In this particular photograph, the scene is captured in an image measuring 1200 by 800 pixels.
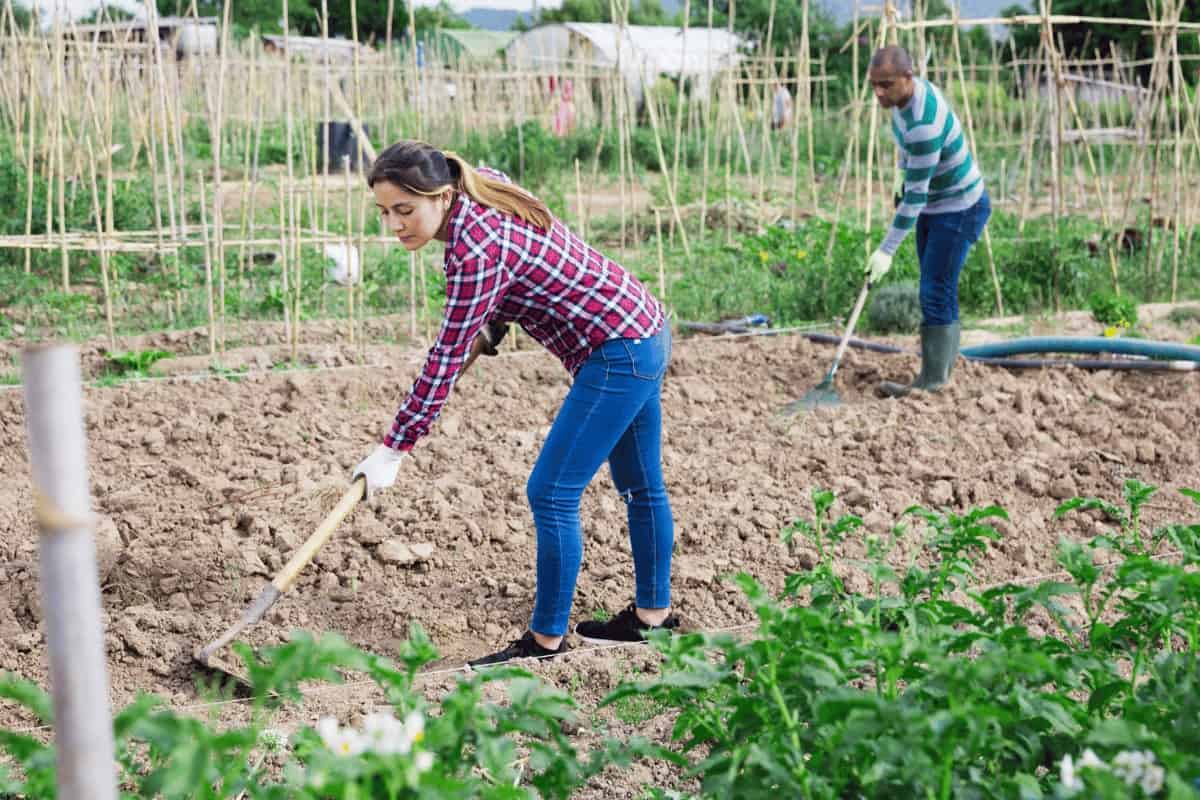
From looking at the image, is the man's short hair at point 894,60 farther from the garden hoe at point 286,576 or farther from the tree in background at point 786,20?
the tree in background at point 786,20

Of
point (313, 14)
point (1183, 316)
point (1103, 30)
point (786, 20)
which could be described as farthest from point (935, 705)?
point (313, 14)

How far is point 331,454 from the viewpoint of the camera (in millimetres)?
4531

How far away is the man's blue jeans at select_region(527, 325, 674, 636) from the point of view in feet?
9.41

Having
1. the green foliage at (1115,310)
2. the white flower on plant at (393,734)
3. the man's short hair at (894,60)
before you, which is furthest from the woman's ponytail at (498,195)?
the green foliage at (1115,310)

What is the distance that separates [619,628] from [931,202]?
2673 millimetres

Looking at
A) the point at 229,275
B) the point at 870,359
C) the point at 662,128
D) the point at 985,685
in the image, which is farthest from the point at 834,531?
the point at 662,128

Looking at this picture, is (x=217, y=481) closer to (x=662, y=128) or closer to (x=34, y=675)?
(x=34, y=675)

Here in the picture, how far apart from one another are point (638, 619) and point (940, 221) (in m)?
2.61

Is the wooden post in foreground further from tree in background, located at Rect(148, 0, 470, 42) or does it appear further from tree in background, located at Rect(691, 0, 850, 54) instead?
tree in background, located at Rect(148, 0, 470, 42)

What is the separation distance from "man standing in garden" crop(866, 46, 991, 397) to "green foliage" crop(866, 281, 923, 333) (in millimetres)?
1087

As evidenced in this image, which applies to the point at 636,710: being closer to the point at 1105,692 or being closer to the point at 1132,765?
the point at 1105,692

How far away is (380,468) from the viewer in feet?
9.08

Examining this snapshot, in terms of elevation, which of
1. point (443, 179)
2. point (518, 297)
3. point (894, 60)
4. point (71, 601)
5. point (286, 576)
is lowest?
point (286, 576)

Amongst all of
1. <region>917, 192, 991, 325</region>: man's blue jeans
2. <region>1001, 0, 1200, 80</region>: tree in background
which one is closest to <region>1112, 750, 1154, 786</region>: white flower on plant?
<region>917, 192, 991, 325</region>: man's blue jeans
